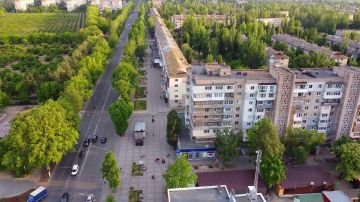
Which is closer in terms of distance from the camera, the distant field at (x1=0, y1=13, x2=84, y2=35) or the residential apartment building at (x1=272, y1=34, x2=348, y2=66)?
the residential apartment building at (x1=272, y1=34, x2=348, y2=66)

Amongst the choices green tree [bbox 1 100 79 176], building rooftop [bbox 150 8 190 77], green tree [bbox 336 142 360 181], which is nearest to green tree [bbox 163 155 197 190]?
green tree [bbox 1 100 79 176]

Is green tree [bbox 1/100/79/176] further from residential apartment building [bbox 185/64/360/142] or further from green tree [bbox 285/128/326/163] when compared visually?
green tree [bbox 285/128/326/163]

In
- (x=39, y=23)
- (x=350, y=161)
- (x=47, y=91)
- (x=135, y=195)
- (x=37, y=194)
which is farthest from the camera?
(x=39, y=23)

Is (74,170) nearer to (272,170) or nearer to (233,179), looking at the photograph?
(233,179)

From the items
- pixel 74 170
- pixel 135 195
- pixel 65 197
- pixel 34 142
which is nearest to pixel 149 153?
pixel 135 195

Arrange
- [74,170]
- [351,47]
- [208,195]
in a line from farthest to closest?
1. [351,47]
2. [74,170]
3. [208,195]

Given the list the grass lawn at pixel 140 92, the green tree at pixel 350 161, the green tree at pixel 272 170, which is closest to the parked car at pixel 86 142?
the grass lawn at pixel 140 92
